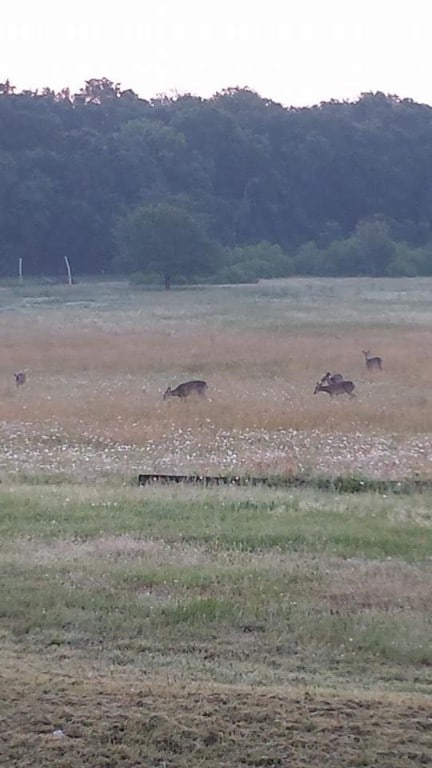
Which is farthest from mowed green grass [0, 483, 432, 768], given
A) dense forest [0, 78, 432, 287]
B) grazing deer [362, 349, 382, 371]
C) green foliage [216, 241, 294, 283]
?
green foliage [216, 241, 294, 283]

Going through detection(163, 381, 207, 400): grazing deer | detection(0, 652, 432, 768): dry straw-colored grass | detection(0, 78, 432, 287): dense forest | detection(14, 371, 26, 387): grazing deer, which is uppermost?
detection(0, 78, 432, 287): dense forest

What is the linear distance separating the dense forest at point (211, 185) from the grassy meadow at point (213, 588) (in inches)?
1817

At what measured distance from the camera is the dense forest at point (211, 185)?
235 feet

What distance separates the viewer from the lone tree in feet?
206

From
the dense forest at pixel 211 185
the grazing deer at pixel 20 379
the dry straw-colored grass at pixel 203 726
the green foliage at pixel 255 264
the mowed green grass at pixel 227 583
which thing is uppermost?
the dense forest at pixel 211 185

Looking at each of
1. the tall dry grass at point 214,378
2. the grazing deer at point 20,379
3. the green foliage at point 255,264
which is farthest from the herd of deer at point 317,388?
the green foliage at point 255,264

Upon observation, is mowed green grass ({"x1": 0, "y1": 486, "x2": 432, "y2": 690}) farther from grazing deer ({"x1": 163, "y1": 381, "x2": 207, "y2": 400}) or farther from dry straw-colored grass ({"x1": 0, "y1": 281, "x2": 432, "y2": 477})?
grazing deer ({"x1": 163, "y1": 381, "x2": 207, "y2": 400})

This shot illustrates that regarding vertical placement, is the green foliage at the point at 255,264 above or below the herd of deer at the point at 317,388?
above

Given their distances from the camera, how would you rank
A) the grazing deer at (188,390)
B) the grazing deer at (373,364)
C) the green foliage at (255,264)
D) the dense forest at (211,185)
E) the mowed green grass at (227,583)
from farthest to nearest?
1. the dense forest at (211,185)
2. the green foliage at (255,264)
3. the grazing deer at (373,364)
4. the grazing deer at (188,390)
5. the mowed green grass at (227,583)

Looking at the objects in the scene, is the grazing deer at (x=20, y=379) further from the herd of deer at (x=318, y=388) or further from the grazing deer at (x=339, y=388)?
the grazing deer at (x=339, y=388)

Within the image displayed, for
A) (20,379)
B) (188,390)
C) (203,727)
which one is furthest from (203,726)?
(20,379)

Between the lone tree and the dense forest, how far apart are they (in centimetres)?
8

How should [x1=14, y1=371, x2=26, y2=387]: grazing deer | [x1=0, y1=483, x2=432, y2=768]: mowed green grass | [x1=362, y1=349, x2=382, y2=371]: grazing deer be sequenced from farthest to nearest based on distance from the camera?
1. [x1=362, y1=349, x2=382, y2=371]: grazing deer
2. [x1=14, y1=371, x2=26, y2=387]: grazing deer
3. [x1=0, y1=483, x2=432, y2=768]: mowed green grass

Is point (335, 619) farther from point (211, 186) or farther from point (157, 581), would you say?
point (211, 186)
